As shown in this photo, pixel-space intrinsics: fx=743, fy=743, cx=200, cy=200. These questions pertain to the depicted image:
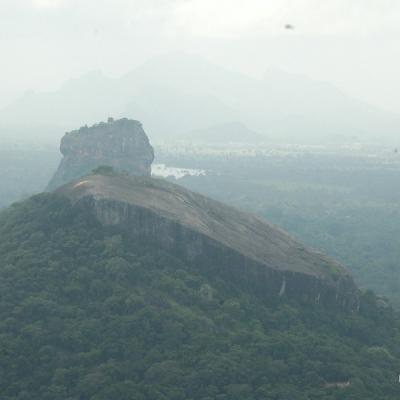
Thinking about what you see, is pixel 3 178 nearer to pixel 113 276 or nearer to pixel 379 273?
pixel 379 273

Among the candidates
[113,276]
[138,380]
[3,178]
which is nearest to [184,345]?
[138,380]

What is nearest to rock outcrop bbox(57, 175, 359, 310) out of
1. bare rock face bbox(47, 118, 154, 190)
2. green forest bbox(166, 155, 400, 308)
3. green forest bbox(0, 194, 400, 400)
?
green forest bbox(0, 194, 400, 400)

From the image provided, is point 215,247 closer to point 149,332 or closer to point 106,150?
point 149,332

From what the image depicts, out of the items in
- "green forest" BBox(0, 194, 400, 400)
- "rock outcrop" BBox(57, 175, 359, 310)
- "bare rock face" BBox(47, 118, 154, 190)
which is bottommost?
"green forest" BBox(0, 194, 400, 400)

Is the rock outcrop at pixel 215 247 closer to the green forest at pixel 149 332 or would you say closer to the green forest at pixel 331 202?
the green forest at pixel 149 332

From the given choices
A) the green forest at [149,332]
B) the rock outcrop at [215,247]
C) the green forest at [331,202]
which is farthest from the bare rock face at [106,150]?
the green forest at [149,332]

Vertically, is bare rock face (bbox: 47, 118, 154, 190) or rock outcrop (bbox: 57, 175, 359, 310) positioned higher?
bare rock face (bbox: 47, 118, 154, 190)

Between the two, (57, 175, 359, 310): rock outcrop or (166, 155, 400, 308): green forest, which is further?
(166, 155, 400, 308): green forest

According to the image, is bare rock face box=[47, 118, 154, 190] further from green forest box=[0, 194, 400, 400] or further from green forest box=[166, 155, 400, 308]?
green forest box=[0, 194, 400, 400]
